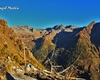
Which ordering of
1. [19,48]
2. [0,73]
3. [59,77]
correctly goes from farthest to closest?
[19,48]
[0,73]
[59,77]

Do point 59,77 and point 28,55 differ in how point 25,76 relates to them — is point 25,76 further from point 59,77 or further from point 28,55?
point 28,55

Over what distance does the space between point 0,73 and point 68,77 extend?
69.3 ft

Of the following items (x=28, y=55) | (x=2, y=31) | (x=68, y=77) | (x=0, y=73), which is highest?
(x=2, y=31)

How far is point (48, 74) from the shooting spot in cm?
2906

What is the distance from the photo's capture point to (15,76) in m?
33.6

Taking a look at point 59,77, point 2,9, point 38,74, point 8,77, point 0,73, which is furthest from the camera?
point 0,73

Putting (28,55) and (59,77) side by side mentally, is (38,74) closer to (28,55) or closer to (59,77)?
(59,77)

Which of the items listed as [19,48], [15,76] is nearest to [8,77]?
[15,76]

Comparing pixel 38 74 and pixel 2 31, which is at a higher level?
pixel 2 31

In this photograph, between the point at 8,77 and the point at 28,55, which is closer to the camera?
the point at 8,77

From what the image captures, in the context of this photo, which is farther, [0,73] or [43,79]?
[0,73]

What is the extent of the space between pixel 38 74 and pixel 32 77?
671 mm

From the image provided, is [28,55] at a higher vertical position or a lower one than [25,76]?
higher

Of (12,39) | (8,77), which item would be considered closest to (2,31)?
(12,39)
